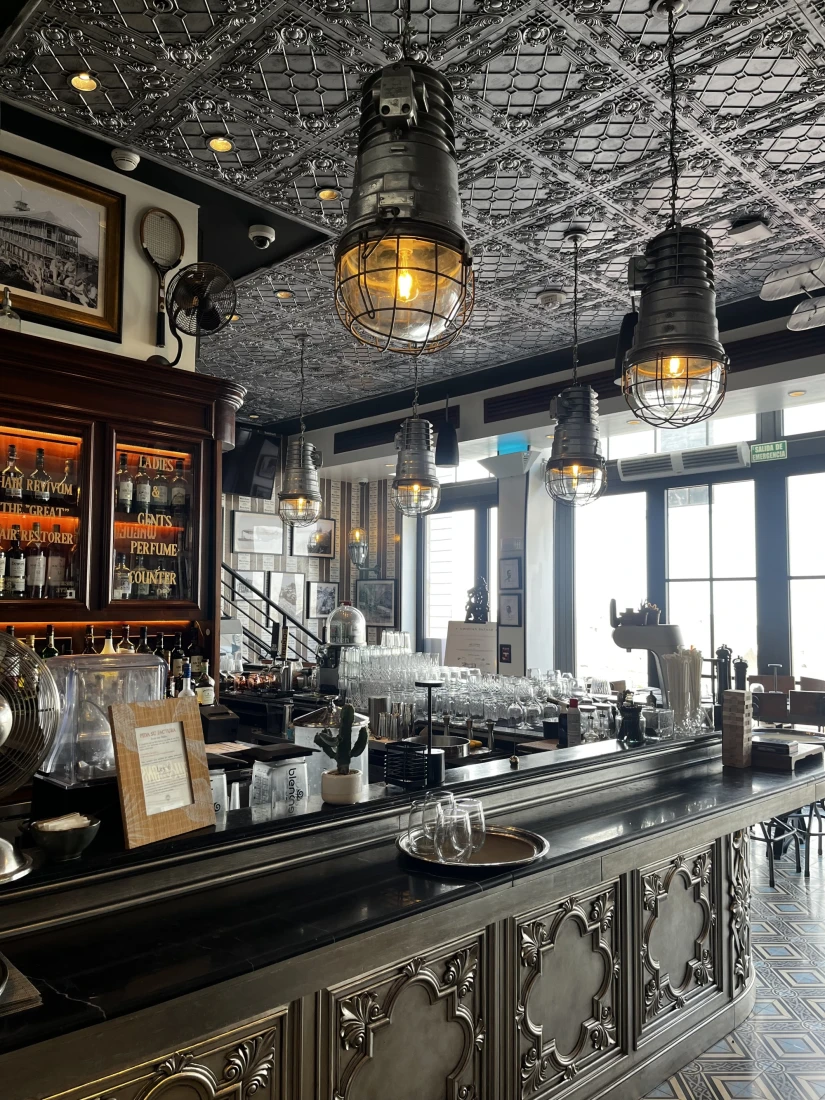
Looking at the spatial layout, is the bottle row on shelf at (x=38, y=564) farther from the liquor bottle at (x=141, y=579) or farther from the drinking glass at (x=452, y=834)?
the drinking glass at (x=452, y=834)

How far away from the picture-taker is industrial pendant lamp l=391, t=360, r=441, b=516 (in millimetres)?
6164

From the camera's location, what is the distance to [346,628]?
23.1 feet

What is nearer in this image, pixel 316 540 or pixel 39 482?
pixel 39 482

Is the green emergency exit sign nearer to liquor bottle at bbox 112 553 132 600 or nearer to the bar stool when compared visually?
the bar stool

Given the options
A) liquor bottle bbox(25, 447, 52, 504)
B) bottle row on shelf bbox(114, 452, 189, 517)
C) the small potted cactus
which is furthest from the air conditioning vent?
the small potted cactus

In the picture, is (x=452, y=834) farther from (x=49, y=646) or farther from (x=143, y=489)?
(x=143, y=489)

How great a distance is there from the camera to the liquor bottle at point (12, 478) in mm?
4375

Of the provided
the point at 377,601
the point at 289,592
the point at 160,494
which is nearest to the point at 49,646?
the point at 160,494

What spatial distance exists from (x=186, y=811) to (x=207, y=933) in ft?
1.16

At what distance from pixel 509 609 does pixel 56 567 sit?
6304 mm

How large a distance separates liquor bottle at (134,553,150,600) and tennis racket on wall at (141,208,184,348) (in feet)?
4.35

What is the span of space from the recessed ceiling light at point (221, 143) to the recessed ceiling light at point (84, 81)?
2.04 ft

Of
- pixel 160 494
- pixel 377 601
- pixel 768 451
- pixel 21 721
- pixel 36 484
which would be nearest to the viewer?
pixel 21 721

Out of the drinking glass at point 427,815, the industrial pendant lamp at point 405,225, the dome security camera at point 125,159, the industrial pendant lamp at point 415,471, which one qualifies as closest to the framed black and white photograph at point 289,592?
the industrial pendant lamp at point 415,471
